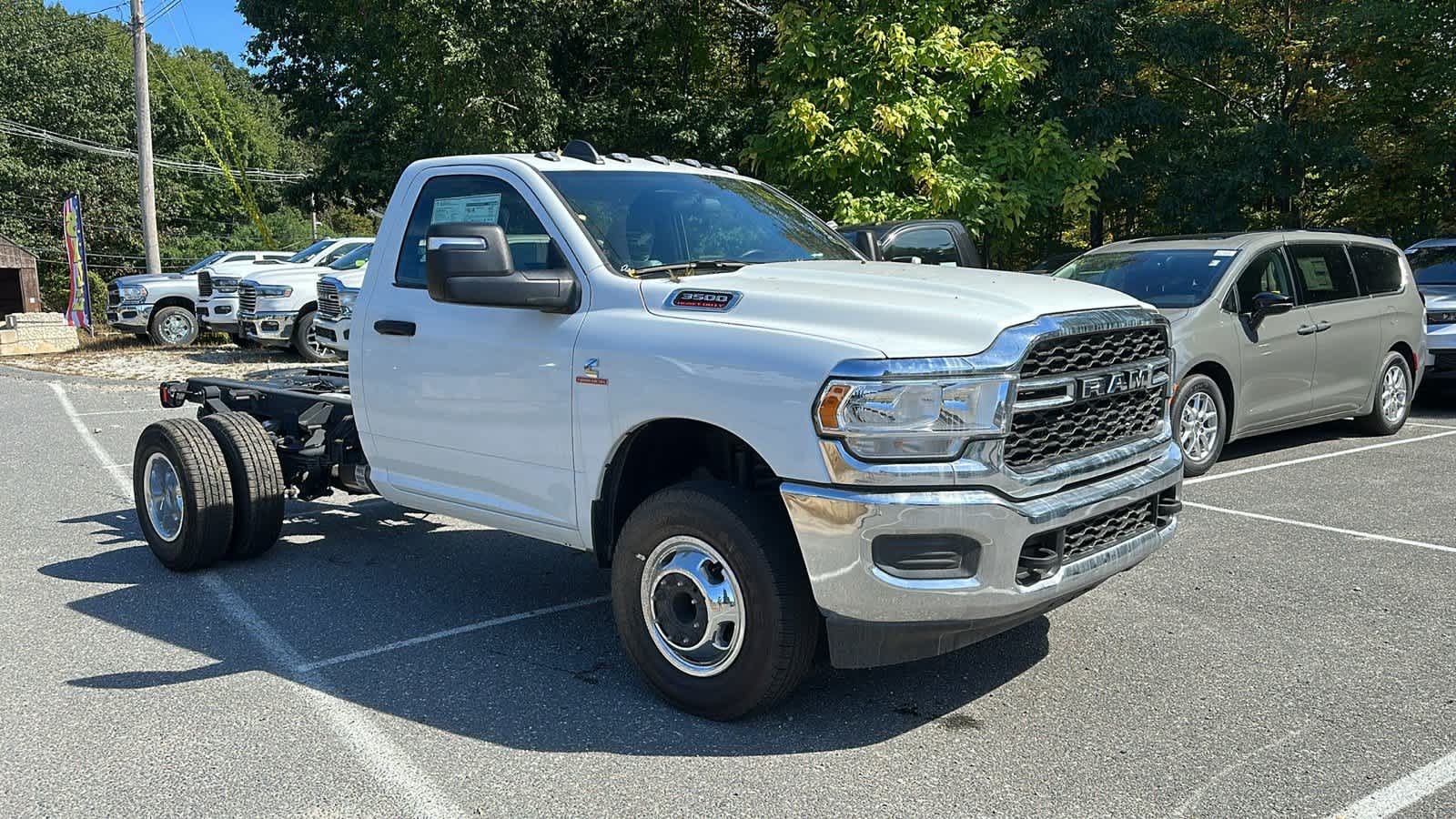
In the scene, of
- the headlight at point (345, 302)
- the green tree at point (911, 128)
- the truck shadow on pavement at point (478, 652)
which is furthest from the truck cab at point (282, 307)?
the truck shadow on pavement at point (478, 652)

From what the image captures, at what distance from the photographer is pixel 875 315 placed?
385 centimetres

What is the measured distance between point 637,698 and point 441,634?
48.0 inches

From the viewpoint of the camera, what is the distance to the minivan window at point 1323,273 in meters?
9.20

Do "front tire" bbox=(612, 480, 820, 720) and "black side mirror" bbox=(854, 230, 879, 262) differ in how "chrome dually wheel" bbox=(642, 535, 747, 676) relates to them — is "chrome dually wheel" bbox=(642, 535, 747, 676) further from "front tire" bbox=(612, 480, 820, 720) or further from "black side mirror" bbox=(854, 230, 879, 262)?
"black side mirror" bbox=(854, 230, 879, 262)

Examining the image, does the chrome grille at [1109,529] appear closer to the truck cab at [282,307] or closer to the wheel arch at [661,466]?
the wheel arch at [661,466]

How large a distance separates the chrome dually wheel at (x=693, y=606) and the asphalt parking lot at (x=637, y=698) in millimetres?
246

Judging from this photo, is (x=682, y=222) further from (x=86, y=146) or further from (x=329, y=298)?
(x=86, y=146)

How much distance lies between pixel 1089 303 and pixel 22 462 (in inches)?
352

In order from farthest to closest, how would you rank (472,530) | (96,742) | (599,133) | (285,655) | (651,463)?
(599,133) < (472,530) < (285,655) < (651,463) < (96,742)

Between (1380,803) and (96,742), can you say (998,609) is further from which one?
(96,742)

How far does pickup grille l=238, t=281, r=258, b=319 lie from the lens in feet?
59.1

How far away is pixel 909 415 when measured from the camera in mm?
3576

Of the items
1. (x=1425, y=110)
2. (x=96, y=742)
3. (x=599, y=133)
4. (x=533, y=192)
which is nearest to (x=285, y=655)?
(x=96, y=742)

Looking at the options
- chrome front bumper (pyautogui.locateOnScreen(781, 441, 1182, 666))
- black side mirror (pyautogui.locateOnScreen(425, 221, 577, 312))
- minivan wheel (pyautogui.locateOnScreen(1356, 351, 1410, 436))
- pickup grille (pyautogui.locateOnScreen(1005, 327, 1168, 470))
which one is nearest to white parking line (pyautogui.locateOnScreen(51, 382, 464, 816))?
chrome front bumper (pyautogui.locateOnScreen(781, 441, 1182, 666))
